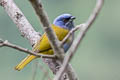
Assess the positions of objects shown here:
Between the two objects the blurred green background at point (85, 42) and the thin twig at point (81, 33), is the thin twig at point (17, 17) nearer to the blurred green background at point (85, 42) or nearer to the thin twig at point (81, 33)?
the thin twig at point (81, 33)

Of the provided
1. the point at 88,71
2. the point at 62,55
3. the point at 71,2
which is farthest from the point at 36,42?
the point at 71,2

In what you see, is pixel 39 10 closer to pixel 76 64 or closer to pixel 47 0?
pixel 76 64

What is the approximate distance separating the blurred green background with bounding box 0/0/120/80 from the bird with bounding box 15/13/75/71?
1221cm

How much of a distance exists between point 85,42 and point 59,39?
18.3 m

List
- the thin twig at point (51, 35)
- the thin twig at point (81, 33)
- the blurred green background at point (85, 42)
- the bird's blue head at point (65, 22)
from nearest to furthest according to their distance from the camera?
the thin twig at point (81, 33) → the thin twig at point (51, 35) → the bird's blue head at point (65, 22) → the blurred green background at point (85, 42)

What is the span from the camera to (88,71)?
69.2 ft

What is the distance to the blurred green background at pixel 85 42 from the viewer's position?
1956 cm

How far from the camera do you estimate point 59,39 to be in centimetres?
487

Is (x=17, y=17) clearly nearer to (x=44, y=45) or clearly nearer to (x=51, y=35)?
(x=44, y=45)

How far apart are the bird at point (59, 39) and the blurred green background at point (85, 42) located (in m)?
12.2

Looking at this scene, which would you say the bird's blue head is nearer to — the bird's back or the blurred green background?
the bird's back

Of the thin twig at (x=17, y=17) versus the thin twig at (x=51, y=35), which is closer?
the thin twig at (x=51, y=35)

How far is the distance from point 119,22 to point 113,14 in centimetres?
39

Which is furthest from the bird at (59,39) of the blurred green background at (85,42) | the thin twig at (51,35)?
the blurred green background at (85,42)
